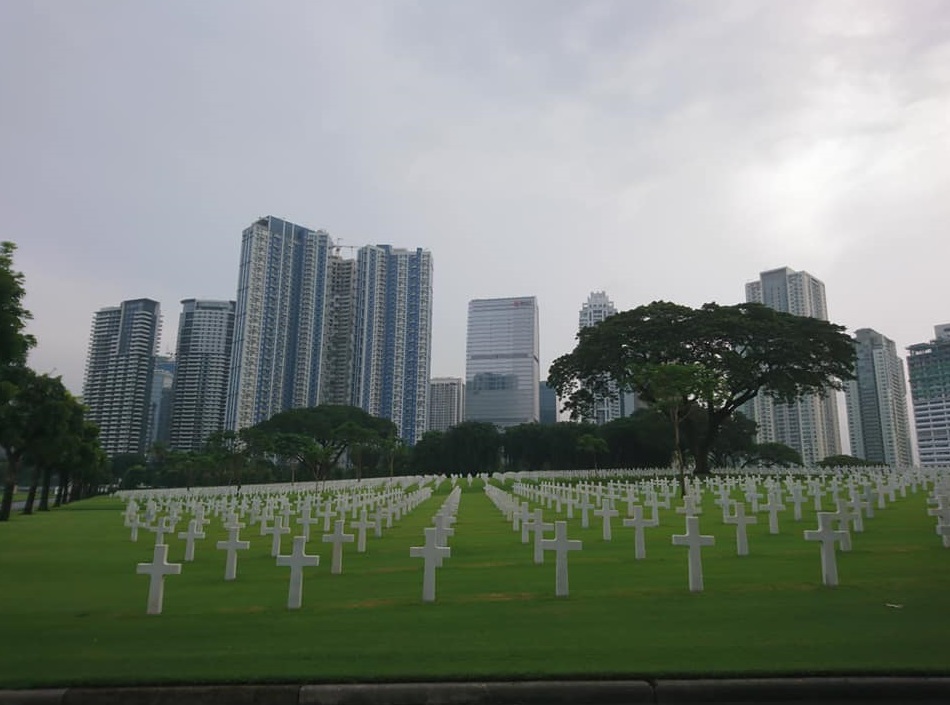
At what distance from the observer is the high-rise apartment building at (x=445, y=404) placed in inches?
5453

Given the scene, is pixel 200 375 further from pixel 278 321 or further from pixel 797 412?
pixel 797 412

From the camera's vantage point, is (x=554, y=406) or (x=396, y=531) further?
(x=554, y=406)

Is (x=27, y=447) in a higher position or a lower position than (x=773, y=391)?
lower

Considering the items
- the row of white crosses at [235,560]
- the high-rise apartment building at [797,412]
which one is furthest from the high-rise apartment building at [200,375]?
the row of white crosses at [235,560]

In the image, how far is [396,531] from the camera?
1512 cm

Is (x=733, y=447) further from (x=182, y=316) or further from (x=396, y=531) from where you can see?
(x=182, y=316)

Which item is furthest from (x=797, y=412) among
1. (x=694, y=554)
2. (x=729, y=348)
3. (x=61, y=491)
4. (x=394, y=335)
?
(x=694, y=554)

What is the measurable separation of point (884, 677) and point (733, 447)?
64828 mm

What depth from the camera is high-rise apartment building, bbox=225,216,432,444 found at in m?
88.2

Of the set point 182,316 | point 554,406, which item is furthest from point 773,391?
point 554,406

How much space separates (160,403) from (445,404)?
56293 mm

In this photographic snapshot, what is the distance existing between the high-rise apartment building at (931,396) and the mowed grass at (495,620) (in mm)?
61690

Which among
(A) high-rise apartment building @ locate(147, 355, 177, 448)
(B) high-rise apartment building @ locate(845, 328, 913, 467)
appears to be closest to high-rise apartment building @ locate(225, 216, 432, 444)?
(A) high-rise apartment building @ locate(147, 355, 177, 448)

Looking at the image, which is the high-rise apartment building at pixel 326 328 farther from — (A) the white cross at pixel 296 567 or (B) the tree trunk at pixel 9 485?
(A) the white cross at pixel 296 567
